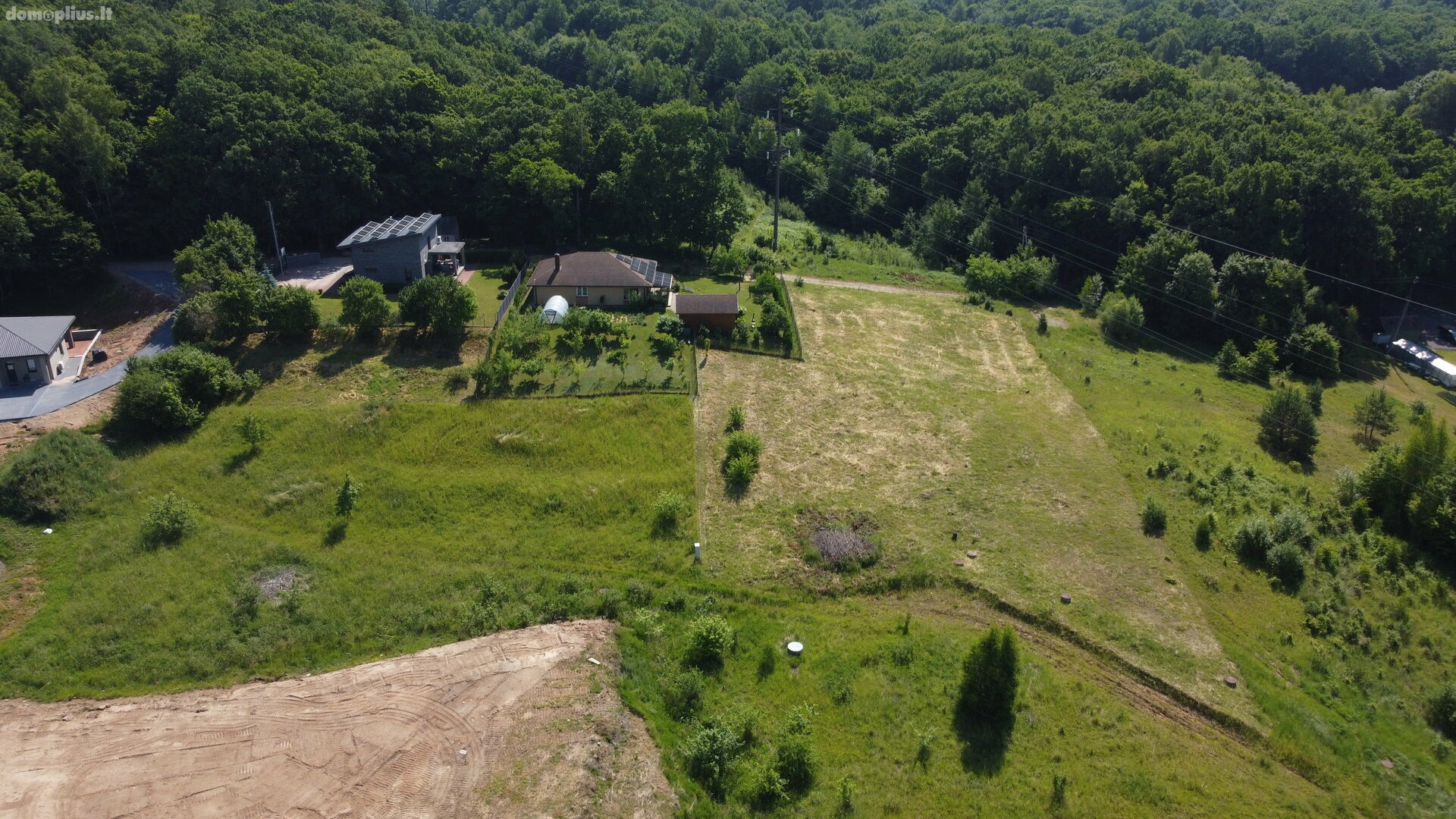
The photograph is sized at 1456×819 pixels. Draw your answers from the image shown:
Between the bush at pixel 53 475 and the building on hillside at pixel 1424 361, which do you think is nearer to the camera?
the bush at pixel 53 475

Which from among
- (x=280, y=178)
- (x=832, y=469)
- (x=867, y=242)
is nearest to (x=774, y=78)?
(x=867, y=242)

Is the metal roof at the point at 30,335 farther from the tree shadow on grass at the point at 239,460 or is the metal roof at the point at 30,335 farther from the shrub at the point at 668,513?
the shrub at the point at 668,513

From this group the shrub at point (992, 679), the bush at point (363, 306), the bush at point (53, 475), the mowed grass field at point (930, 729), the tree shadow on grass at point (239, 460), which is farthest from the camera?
the bush at point (363, 306)

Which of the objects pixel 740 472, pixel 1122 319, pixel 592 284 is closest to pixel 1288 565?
pixel 740 472

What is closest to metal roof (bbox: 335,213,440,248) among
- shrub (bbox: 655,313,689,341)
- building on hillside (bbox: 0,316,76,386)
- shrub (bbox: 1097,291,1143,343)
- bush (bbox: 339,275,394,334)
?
bush (bbox: 339,275,394,334)

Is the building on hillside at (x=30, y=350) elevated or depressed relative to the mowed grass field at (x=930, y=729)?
elevated

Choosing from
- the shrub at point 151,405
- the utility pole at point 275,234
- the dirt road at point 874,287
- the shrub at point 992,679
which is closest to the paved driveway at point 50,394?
the shrub at point 151,405
